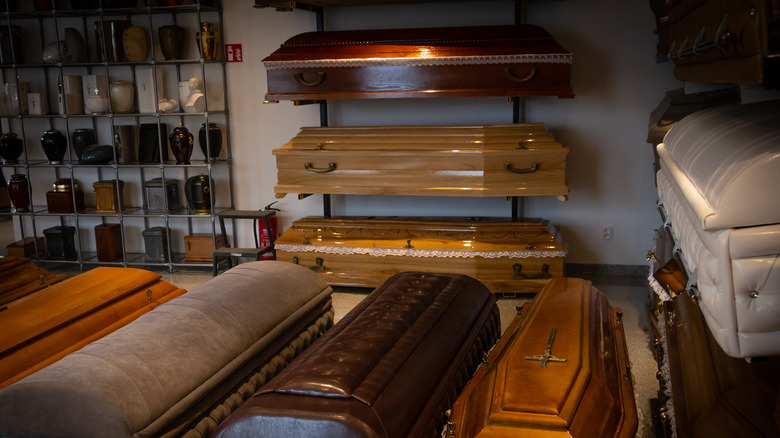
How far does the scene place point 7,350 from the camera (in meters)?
2.29

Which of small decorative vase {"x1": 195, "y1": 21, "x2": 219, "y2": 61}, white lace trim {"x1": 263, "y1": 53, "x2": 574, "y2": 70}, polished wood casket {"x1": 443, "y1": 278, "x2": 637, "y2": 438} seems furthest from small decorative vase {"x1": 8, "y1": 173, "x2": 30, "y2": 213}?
polished wood casket {"x1": 443, "y1": 278, "x2": 637, "y2": 438}

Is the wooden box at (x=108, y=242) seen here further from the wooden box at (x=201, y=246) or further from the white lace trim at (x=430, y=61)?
the white lace trim at (x=430, y=61)

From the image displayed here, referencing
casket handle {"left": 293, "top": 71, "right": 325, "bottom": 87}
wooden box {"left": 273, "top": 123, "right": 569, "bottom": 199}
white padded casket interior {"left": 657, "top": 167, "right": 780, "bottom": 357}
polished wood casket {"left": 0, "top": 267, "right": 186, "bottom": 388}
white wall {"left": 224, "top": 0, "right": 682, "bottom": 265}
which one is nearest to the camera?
white padded casket interior {"left": 657, "top": 167, "right": 780, "bottom": 357}

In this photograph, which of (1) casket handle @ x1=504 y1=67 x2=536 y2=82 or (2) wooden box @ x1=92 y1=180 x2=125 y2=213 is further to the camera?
(2) wooden box @ x1=92 y1=180 x2=125 y2=213

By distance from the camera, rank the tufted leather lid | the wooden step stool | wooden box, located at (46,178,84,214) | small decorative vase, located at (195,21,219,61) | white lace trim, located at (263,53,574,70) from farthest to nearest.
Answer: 1. wooden box, located at (46,178,84,214)
2. small decorative vase, located at (195,21,219,61)
3. the wooden step stool
4. white lace trim, located at (263,53,574,70)
5. the tufted leather lid

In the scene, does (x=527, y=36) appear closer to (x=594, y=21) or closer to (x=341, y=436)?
(x=594, y=21)

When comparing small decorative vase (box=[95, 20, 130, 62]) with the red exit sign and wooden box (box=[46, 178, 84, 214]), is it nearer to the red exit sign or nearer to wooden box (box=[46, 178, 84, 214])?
the red exit sign

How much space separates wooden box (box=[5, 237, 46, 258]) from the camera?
229 inches

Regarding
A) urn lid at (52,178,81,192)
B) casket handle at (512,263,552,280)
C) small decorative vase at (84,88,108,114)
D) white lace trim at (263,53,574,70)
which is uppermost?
white lace trim at (263,53,574,70)

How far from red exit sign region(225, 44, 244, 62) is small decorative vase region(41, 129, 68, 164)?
156 cm

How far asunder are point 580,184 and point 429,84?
4.63 feet

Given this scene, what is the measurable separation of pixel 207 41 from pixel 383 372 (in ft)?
13.2

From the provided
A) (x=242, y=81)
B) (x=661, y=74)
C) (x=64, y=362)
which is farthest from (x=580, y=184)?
(x=64, y=362)

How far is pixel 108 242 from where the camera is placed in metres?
5.73
